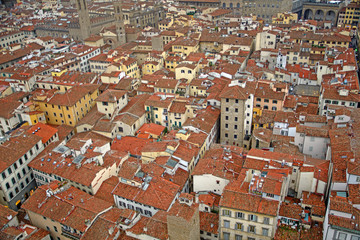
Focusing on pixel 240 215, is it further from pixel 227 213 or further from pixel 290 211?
pixel 290 211

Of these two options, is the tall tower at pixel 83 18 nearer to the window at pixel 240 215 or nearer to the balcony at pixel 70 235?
the balcony at pixel 70 235

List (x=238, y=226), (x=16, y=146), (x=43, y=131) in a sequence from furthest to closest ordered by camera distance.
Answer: (x=43, y=131), (x=16, y=146), (x=238, y=226)

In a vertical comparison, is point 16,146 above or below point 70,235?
above

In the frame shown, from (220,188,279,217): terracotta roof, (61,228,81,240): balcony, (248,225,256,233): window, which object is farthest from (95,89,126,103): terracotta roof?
(248,225,256,233): window

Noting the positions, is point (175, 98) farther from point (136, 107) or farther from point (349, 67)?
point (349, 67)

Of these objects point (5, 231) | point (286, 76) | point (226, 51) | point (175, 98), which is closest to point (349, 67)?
point (286, 76)

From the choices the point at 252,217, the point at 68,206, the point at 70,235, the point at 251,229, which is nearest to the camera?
the point at 252,217

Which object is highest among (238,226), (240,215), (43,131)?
(240,215)

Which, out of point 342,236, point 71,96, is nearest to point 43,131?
point 71,96
